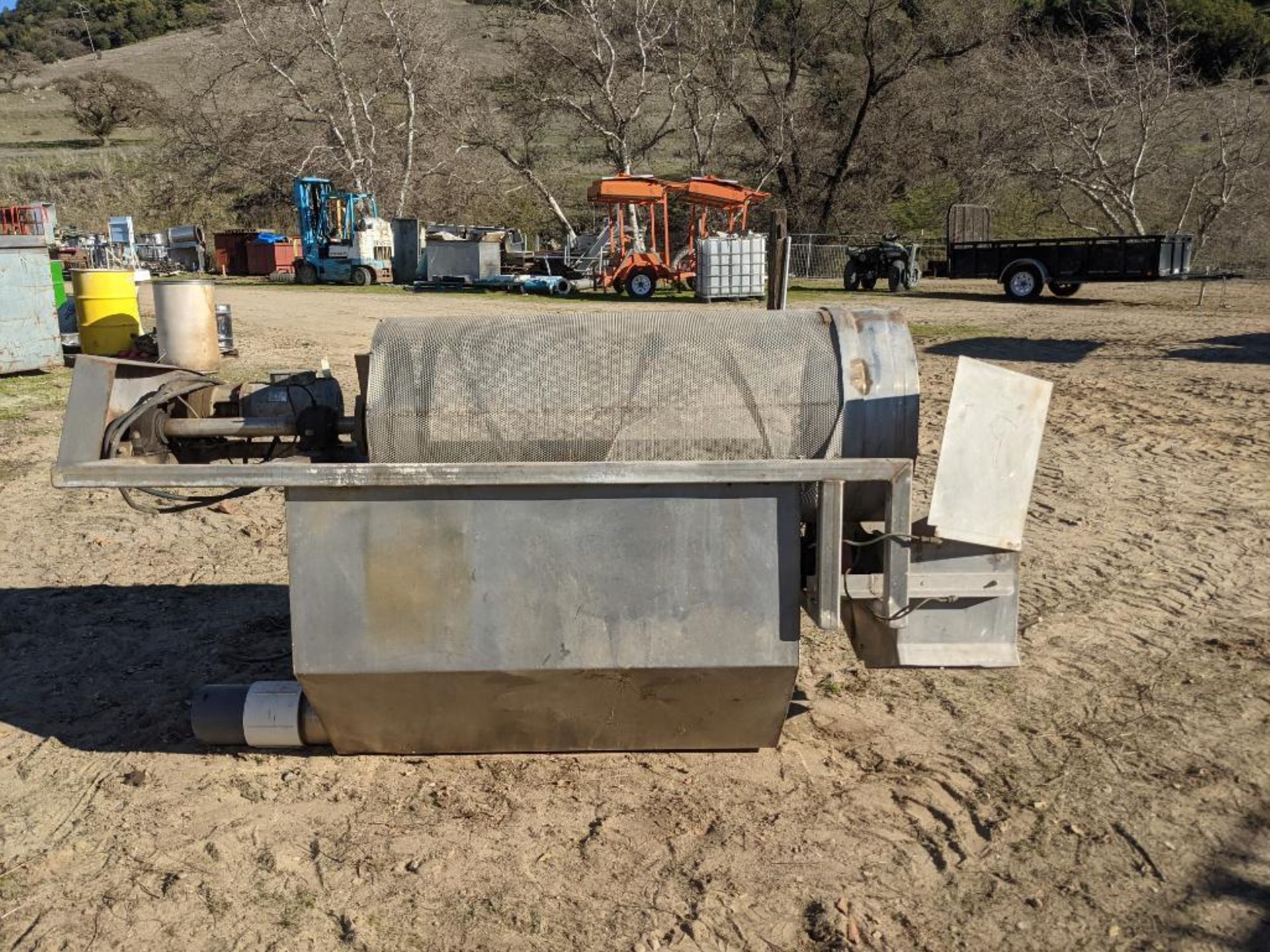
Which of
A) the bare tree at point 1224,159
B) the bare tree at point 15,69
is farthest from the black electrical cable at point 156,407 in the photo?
the bare tree at point 15,69

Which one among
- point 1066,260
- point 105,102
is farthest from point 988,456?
point 105,102

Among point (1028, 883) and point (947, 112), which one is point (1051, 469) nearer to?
point (1028, 883)

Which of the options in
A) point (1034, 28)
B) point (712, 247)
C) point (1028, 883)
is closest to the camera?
point (1028, 883)

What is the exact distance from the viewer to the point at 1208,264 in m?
26.7

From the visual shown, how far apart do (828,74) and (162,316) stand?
121 feet

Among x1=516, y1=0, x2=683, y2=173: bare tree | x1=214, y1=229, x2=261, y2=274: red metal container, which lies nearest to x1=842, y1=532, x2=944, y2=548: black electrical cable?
x1=516, y1=0, x2=683, y2=173: bare tree

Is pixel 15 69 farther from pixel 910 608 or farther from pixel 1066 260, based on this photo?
pixel 910 608

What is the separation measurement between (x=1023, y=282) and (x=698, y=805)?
20.3 m

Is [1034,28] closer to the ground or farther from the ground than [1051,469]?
farther from the ground

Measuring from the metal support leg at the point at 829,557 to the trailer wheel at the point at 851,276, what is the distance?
23479 millimetres

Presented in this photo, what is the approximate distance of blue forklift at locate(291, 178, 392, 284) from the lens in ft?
93.0

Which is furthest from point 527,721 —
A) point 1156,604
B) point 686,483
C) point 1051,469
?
point 1051,469

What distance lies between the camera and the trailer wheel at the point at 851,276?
2591 cm

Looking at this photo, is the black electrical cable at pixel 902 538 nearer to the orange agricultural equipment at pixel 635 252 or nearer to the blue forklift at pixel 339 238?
the orange agricultural equipment at pixel 635 252
